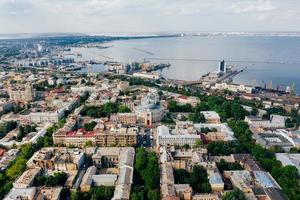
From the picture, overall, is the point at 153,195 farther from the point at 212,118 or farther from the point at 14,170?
the point at 212,118

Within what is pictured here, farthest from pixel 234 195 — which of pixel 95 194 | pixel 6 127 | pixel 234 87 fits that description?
pixel 234 87

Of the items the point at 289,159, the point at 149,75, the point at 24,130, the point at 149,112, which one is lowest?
the point at 24,130

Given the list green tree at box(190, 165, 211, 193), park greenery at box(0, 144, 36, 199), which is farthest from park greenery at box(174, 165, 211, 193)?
park greenery at box(0, 144, 36, 199)

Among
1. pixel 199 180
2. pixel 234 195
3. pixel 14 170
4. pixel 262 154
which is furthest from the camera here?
pixel 262 154

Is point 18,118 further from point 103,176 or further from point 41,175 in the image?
point 103,176

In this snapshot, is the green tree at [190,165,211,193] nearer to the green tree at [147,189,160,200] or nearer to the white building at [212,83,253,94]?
the green tree at [147,189,160,200]

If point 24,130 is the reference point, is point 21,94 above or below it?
above

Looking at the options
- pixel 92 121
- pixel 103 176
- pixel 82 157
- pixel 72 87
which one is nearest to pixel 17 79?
pixel 72 87
